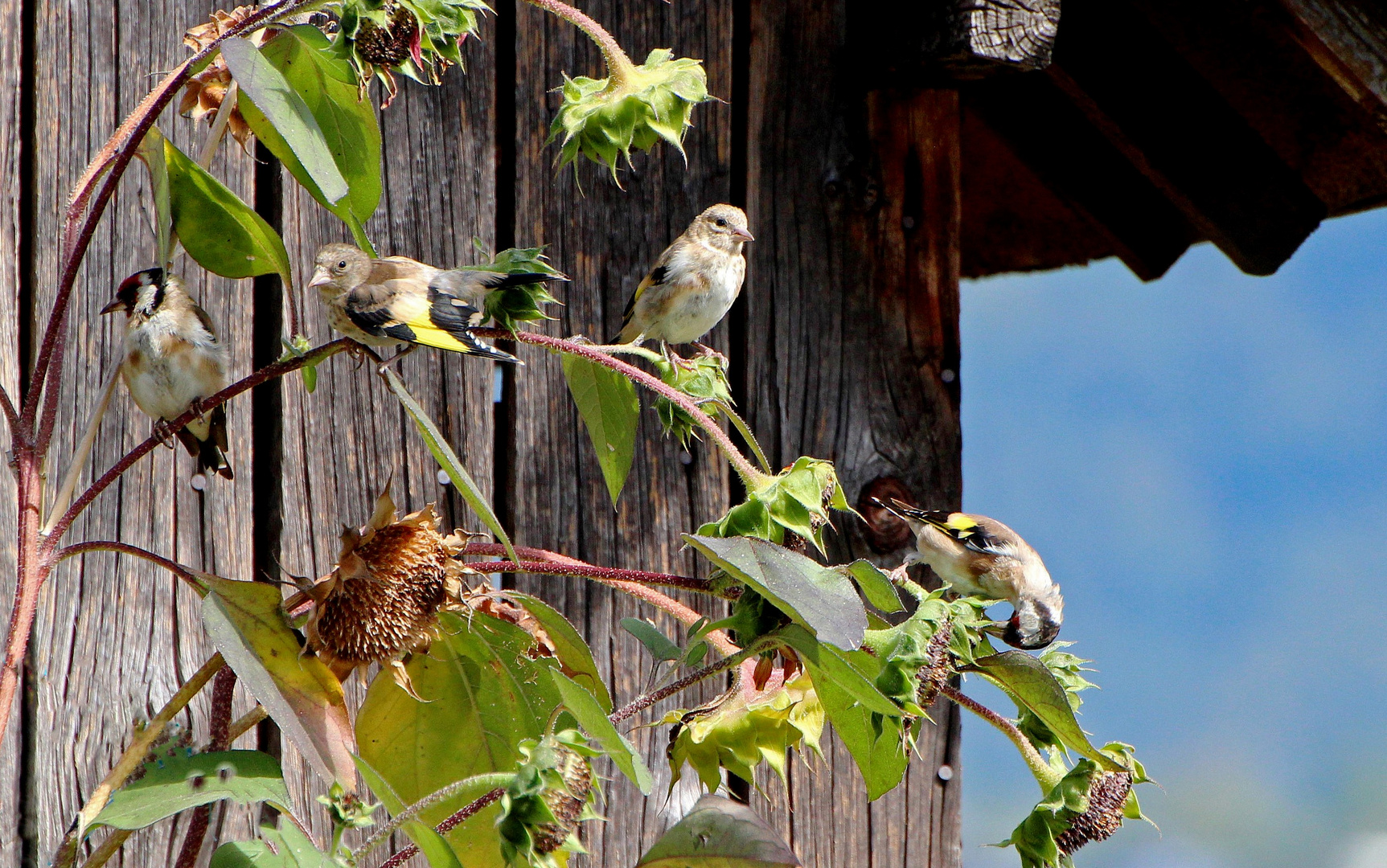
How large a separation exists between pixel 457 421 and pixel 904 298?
96cm

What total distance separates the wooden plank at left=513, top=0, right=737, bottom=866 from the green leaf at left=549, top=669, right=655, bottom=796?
1.01 meters

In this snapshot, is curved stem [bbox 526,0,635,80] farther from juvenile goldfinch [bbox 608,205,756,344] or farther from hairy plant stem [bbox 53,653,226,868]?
hairy plant stem [bbox 53,653,226,868]

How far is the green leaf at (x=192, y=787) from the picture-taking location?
1278 millimetres

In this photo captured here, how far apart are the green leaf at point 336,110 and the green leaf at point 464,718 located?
1.77ft

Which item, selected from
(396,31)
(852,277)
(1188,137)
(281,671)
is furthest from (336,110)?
(1188,137)

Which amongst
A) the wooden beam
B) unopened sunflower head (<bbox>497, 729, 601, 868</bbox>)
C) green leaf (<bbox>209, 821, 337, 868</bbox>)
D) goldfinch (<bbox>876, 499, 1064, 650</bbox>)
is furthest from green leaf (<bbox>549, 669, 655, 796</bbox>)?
goldfinch (<bbox>876, 499, 1064, 650</bbox>)

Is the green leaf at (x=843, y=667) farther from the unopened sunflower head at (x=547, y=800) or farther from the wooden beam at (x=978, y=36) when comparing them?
the wooden beam at (x=978, y=36)

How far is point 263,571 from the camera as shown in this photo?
212 cm

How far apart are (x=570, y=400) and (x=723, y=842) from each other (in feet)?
3.37

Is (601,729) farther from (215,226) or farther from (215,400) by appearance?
(215,226)

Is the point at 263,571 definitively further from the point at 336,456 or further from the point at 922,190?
the point at 922,190

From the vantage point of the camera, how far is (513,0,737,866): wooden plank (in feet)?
7.86

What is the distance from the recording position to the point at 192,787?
1327 mm

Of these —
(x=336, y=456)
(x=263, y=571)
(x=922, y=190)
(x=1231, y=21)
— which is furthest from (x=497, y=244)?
(x=1231, y=21)
